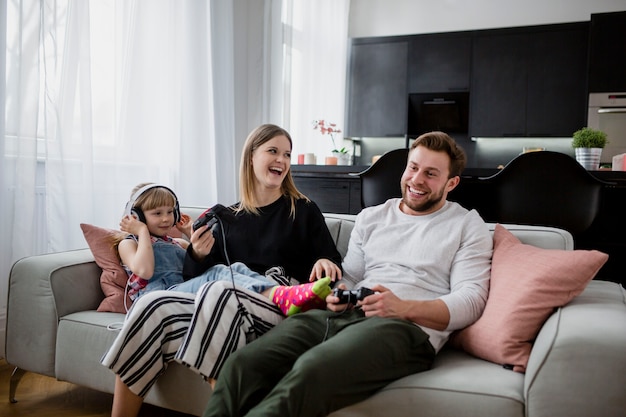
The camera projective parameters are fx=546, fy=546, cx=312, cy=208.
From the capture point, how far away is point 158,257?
1.88 metres

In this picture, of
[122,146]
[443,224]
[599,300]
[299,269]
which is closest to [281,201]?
[299,269]

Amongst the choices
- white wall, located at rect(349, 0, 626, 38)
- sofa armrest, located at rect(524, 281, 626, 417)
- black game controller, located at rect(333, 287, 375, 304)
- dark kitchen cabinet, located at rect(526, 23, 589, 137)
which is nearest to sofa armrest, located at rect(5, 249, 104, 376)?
black game controller, located at rect(333, 287, 375, 304)

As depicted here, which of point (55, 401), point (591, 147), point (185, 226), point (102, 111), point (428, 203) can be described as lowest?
point (55, 401)

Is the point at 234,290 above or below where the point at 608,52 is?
below

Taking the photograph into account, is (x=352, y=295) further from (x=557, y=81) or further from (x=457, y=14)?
(x=457, y=14)

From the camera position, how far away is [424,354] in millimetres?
1396

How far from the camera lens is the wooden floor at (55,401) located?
181cm

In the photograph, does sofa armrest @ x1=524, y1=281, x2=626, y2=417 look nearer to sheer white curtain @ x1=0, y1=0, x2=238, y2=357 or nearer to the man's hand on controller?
the man's hand on controller

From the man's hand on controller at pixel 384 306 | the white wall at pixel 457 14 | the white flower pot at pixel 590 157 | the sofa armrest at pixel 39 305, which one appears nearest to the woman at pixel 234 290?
the man's hand on controller at pixel 384 306

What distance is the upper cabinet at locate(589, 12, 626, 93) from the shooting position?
15.5 ft

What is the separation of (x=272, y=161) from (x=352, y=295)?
0.64 m

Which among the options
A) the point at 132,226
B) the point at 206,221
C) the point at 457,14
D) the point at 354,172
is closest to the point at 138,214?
the point at 132,226

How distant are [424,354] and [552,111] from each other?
4312 mm

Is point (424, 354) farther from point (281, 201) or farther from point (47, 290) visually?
point (47, 290)
